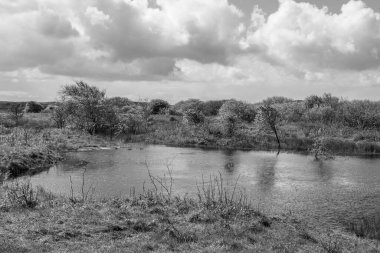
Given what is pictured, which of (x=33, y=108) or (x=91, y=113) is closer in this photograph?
(x=91, y=113)

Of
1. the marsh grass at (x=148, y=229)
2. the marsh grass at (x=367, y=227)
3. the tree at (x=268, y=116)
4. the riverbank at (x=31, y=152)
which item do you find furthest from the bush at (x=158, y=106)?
the marsh grass at (x=148, y=229)

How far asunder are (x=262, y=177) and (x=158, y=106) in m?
73.6

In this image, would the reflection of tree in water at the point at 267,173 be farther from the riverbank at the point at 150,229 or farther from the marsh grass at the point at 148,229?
the marsh grass at the point at 148,229

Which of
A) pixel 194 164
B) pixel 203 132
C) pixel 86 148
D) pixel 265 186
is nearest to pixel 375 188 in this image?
pixel 265 186

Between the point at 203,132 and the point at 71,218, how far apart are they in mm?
50223

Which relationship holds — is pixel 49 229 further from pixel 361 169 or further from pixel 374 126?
pixel 374 126

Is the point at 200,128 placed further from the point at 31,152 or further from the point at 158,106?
the point at 158,106

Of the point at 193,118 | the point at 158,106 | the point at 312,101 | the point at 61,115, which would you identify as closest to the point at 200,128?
the point at 193,118

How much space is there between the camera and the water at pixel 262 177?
74.4 ft

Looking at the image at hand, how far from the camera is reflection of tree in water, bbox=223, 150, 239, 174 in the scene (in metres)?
35.6

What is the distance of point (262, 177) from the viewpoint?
31922 mm

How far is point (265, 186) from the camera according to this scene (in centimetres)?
2817

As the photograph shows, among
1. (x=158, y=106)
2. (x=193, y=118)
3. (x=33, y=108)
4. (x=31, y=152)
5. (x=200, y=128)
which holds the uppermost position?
(x=158, y=106)

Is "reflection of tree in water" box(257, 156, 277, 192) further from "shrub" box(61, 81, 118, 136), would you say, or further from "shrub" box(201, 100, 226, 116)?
"shrub" box(201, 100, 226, 116)
